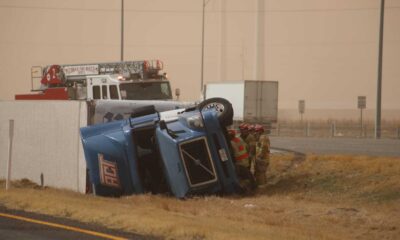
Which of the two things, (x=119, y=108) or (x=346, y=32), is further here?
(x=346, y=32)

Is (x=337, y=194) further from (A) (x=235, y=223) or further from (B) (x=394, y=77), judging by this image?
(B) (x=394, y=77)

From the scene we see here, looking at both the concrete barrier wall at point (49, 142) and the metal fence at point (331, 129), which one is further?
the metal fence at point (331, 129)

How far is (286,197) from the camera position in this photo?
1667 centimetres

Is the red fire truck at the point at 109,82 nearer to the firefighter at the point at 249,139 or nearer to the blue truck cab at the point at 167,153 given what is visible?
the firefighter at the point at 249,139

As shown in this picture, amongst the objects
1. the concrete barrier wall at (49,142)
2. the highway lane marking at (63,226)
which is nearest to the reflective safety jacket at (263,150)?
the concrete barrier wall at (49,142)

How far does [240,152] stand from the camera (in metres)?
17.3

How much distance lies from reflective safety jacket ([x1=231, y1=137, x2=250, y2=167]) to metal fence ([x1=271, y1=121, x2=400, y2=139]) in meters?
29.3

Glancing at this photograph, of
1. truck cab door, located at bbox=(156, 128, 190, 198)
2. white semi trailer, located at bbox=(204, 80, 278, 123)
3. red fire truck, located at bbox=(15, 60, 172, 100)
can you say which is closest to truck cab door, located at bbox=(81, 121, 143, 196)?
truck cab door, located at bbox=(156, 128, 190, 198)

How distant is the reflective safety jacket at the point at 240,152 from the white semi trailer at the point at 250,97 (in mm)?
28468

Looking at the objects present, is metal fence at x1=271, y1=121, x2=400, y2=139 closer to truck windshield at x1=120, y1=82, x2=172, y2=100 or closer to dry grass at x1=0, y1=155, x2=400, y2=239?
truck windshield at x1=120, y1=82, x2=172, y2=100

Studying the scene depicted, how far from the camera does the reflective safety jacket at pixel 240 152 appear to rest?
1730 centimetres

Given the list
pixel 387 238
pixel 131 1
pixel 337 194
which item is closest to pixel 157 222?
pixel 387 238

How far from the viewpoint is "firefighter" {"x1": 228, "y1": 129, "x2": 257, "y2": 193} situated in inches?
682

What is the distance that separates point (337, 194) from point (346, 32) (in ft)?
143
